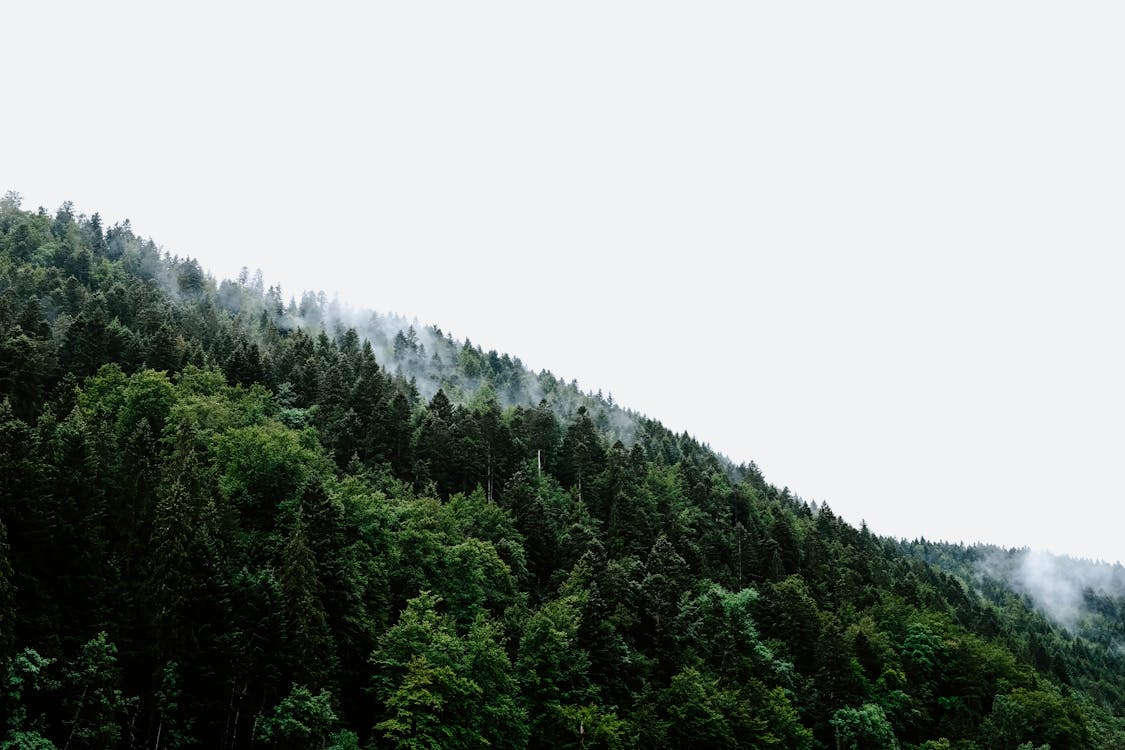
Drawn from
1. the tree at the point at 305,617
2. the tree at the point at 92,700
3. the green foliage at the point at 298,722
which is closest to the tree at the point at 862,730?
the tree at the point at 305,617

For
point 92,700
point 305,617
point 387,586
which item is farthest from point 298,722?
point 387,586

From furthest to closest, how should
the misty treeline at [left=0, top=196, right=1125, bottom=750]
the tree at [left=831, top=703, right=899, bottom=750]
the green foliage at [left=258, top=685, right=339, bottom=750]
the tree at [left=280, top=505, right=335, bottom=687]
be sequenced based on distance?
the tree at [left=831, top=703, right=899, bottom=750], the tree at [left=280, top=505, right=335, bottom=687], the misty treeline at [left=0, top=196, right=1125, bottom=750], the green foliage at [left=258, top=685, right=339, bottom=750]

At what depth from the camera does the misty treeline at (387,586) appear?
131 ft

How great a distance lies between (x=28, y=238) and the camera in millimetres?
148875

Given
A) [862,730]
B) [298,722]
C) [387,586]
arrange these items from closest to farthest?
[298,722], [387,586], [862,730]

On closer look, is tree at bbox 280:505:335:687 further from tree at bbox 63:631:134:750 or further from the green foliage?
tree at bbox 63:631:134:750

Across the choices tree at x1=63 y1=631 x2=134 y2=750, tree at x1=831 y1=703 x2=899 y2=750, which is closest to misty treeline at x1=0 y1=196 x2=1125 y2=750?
tree at x1=63 y1=631 x2=134 y2=750

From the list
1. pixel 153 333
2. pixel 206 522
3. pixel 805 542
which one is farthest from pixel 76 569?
pixel 805 542

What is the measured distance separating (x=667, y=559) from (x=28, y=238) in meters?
142

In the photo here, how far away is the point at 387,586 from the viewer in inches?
2201

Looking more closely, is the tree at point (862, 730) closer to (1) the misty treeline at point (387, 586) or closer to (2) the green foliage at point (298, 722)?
(1) the misty treeline at point (387, 586)

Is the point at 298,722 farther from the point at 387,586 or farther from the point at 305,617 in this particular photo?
the point at 387,586

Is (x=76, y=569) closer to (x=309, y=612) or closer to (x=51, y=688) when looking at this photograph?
(x=51, y=688)

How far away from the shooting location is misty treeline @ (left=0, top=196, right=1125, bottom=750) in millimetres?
39844
